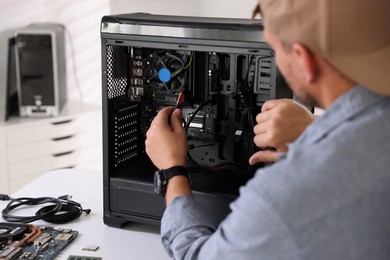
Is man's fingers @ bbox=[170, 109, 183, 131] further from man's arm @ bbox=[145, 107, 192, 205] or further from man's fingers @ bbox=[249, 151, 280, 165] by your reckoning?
man's fingers @ bbox=[249, 151, 280, 165]

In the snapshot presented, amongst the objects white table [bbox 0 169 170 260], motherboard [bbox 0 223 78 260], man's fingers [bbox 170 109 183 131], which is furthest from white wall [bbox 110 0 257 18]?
motherboard [bbox 0 223 78 260]

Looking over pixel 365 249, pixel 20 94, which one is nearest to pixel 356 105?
pixel 365 249

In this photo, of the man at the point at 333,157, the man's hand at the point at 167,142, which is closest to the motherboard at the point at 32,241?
the man's hand at the point at 167,142

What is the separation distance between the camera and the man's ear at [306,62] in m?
0.84

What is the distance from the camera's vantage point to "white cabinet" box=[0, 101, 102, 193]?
298cm

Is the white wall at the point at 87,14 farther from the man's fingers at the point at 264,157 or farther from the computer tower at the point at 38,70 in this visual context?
the man's fingers at the point at 264,157

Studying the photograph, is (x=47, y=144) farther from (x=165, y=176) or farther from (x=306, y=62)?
(x=306, y=62)

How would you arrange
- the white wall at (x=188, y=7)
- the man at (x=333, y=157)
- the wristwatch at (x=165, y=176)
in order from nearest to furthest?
the man at (x=333, y=157) → the wristwatch at (x=165, y=176) → the white wall at (x=188, y=7)

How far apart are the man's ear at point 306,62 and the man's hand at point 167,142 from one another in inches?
18.0

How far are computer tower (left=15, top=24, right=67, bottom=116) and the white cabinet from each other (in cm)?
8

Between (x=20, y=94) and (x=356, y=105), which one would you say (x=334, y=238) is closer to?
(x=356, y=105)

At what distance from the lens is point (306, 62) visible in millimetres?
847

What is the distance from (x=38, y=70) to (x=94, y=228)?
1.81 m

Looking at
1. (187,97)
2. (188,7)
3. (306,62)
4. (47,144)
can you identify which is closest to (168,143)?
(187,97)
